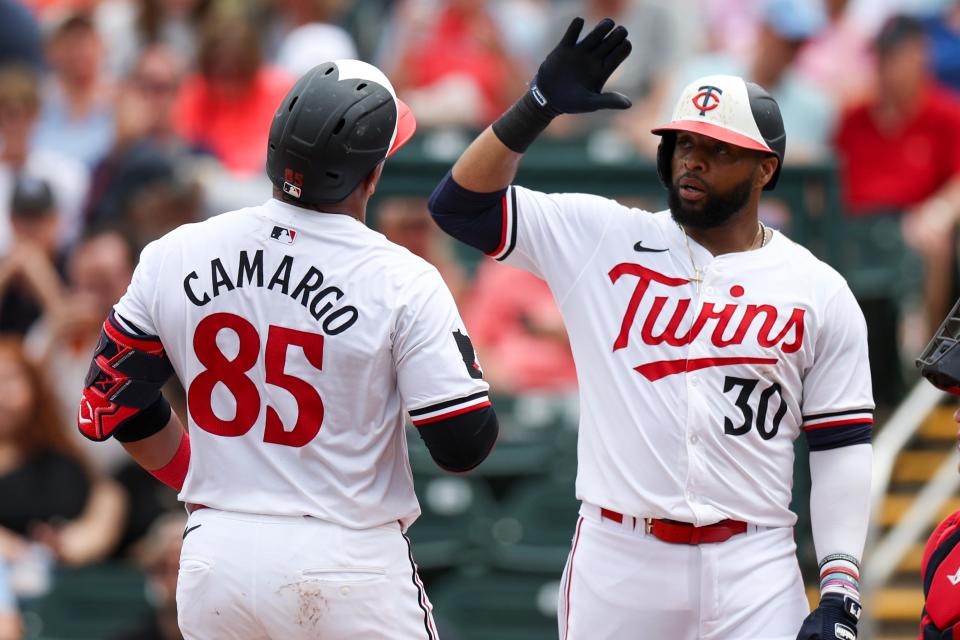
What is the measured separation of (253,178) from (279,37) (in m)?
1.67

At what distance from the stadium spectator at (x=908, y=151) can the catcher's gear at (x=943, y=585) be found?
162 inches

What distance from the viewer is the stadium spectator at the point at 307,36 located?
923 cm

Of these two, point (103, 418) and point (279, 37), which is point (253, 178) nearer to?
point (279, 37)

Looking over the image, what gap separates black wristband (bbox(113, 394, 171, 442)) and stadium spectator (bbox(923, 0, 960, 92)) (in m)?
6.18

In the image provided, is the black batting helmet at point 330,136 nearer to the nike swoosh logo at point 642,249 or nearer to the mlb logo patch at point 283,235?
the mlb logo patch at point 283,235

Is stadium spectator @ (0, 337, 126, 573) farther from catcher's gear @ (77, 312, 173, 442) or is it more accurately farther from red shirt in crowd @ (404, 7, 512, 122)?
catcher's gear @ (77, 312, 173, 442)

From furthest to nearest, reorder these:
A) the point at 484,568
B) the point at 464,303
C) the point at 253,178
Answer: the point at 253,178 < the point at 464,303 < the point at 484,568

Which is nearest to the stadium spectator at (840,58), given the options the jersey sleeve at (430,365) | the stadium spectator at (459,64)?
the stadium spectator at (459,64)

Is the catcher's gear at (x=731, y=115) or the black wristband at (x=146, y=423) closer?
the black wristband at (x=146, y=423)

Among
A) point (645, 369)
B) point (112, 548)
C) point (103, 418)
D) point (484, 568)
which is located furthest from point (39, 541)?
point (645, 369)

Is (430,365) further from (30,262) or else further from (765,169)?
(30,262)

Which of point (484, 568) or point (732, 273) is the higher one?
point (732, 273)

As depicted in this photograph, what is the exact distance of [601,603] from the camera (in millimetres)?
4129

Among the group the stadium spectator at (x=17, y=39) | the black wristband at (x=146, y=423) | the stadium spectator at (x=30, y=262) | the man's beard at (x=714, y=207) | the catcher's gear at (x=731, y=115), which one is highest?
the catcher's gear at (x=731, y=115)
